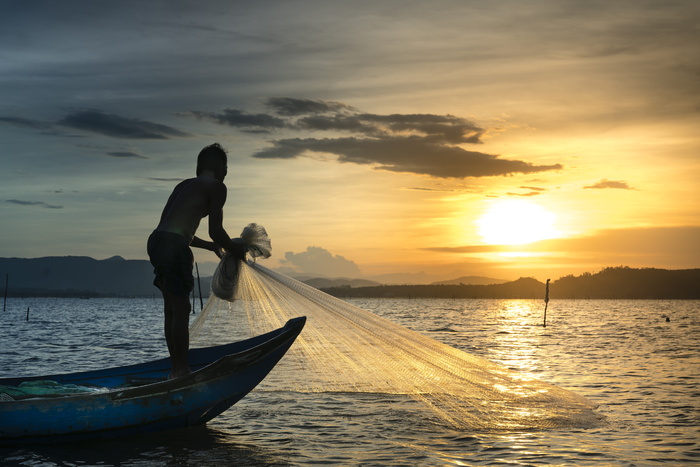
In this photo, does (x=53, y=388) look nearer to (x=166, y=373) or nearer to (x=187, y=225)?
(x=166, y=373)

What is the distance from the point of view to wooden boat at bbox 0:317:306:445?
346 inches

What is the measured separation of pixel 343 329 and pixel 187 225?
2379 millimetres

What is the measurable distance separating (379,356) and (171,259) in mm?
3056

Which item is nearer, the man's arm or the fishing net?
the man's arm

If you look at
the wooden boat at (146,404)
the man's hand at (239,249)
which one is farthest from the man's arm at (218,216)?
the wooden boat at (146,404)

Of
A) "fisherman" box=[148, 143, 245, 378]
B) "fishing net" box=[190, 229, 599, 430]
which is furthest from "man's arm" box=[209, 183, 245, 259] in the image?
"fishing net" box=[190, 229, 599, 430]

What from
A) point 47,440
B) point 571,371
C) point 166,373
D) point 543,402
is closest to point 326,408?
point 166,373

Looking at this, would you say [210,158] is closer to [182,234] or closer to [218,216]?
[218,216]

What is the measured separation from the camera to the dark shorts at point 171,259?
8297mm

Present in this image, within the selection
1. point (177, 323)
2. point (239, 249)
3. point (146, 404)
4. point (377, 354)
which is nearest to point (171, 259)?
point (177, 323)

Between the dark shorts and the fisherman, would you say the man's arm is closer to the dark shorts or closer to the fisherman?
the fisherman

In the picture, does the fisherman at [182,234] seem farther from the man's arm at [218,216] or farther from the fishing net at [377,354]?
the fishing net at [377,354]

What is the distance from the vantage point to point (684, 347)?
34719 mm

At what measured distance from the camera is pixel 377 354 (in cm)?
945
